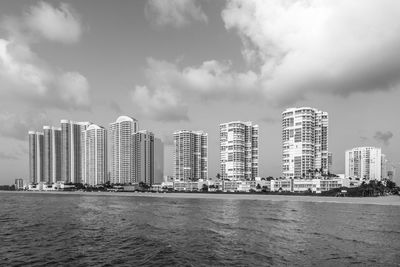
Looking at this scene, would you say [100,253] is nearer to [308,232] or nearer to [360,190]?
[308,232]

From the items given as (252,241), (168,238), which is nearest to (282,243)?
(252,241)

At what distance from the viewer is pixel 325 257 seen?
35812 millimetres

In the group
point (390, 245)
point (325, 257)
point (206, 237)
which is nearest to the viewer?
point (325, 257)

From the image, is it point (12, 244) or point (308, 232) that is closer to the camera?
point (12, 244)

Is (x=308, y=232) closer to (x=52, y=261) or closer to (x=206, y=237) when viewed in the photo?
(x=206, y=237)

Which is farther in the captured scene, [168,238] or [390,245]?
[168,238]

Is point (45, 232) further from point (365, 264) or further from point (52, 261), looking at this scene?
point (365, 264)

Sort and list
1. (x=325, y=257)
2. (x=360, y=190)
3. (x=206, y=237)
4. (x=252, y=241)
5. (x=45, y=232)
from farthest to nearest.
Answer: (x=360, y=190)
(x=45, y=232)
(x=206, y=237)
(x=252, y=241)
(x=325, y=257)

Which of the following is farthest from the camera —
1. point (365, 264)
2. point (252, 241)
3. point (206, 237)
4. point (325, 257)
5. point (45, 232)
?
point (45, 232)

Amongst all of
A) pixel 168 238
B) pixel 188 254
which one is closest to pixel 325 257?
pixel 188 254

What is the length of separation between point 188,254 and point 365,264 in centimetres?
1904

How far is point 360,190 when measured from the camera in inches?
7598

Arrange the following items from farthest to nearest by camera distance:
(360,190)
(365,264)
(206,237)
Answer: (360,190) → (206,237) → (365,264)

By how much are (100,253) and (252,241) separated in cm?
2102
